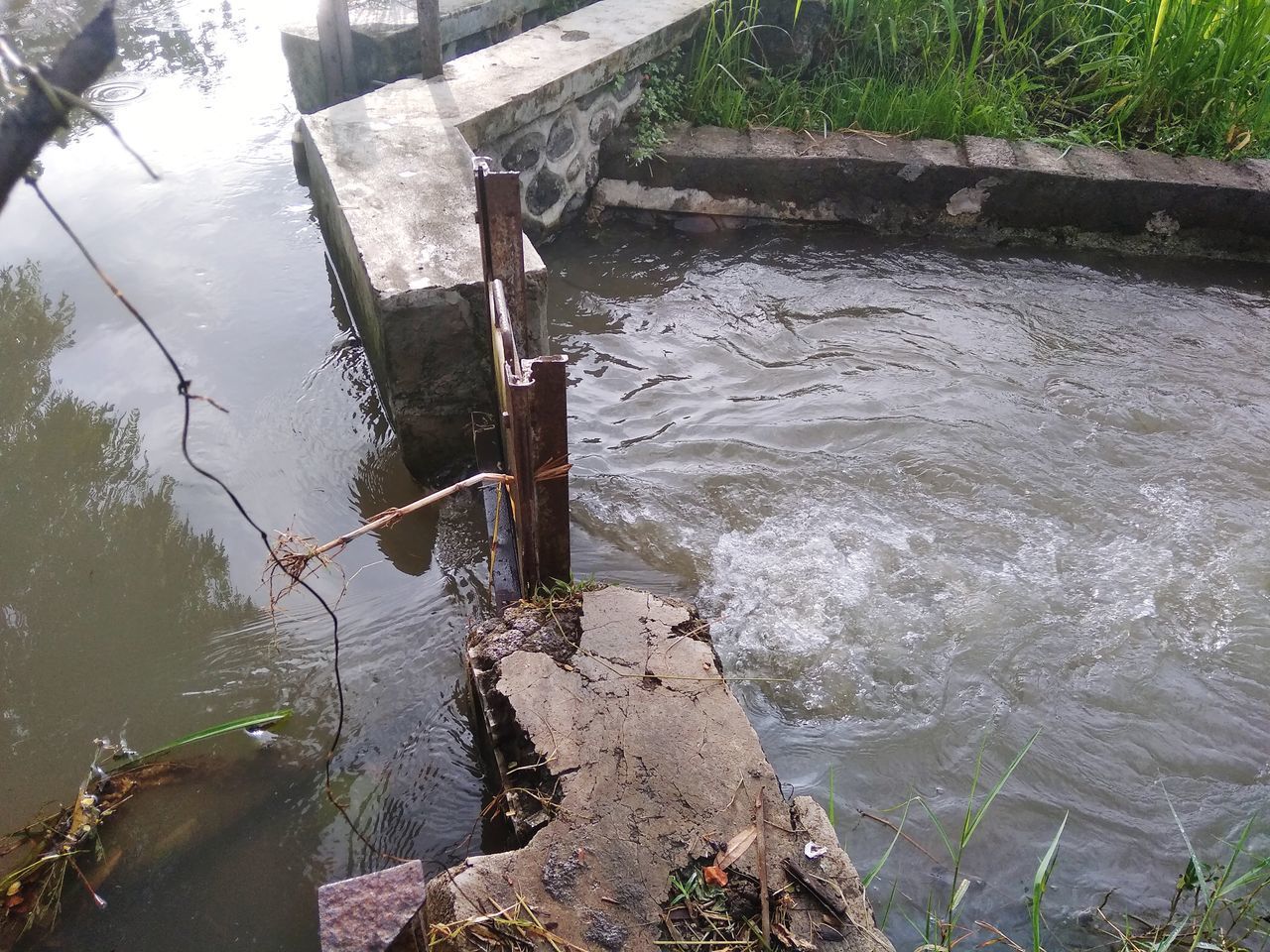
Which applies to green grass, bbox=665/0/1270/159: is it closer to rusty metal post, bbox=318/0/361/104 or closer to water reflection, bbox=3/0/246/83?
rusty metal post, bbox=318/0/361/104

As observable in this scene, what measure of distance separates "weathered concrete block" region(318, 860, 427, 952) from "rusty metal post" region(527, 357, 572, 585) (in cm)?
93

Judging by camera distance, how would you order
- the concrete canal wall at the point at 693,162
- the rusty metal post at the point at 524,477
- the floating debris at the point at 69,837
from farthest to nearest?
1. the concrete canal wall at the point at 693,162
2. the floating debris at the point at 69,837
3. the rusty metal post at the point at 524,477

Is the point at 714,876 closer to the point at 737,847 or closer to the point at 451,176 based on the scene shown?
the point at 737,847

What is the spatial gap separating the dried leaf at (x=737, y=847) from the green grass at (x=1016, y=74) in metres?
4.57

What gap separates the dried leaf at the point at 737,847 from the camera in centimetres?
185

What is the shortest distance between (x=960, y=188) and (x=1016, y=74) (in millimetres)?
1068

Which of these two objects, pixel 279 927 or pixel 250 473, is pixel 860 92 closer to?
pixel 250 473

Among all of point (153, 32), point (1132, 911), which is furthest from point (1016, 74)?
point (153, 32)

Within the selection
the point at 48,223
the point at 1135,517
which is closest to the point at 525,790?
the point at 1135,517

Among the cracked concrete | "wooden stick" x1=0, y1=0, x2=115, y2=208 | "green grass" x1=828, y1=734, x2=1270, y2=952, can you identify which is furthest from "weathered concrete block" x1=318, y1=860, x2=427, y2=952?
"wooden stick" x1=0, y1=0, x2=115, y2=208

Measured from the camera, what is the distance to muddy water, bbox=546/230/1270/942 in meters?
2.68

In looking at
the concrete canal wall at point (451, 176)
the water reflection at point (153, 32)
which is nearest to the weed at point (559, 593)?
the concrete canal wall at point (451, 176)

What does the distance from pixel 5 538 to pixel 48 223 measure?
8.58ft

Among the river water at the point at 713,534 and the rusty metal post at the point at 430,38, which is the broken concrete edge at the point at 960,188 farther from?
the rusty metal post at the point at 430,38
